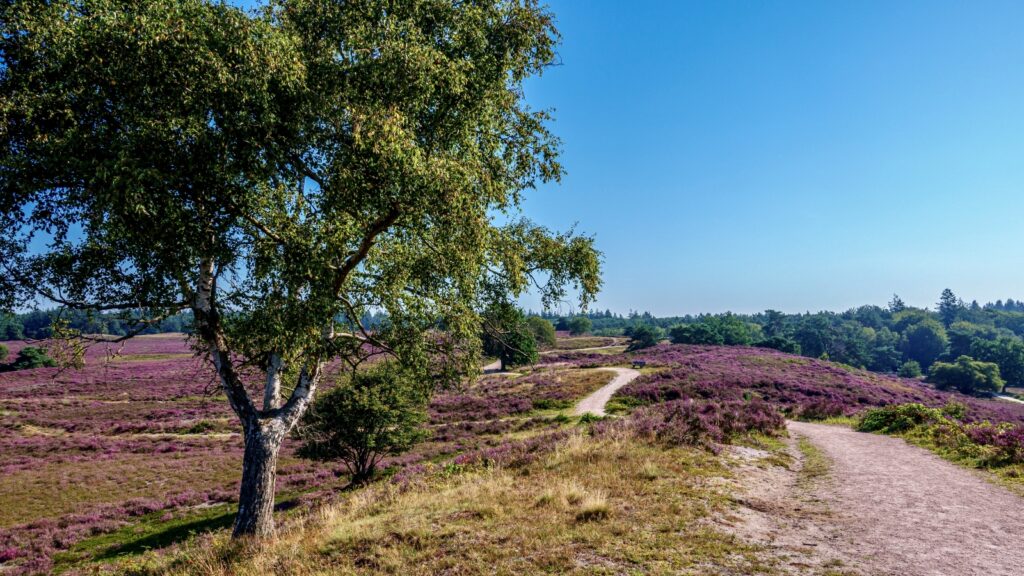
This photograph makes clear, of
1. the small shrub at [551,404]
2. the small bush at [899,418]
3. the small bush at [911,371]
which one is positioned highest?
the small bush at [899,418]

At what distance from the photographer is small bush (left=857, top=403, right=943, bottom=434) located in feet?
70.4

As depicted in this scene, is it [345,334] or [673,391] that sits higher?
[345,334]

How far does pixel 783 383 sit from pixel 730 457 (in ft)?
130

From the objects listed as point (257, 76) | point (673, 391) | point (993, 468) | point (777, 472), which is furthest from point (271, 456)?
point (673, 391)

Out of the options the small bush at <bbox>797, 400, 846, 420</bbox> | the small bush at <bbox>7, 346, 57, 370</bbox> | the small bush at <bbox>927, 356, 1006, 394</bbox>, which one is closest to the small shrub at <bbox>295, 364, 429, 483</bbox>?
the small bush at <bbox>797, 400, 846, 420</bbox>

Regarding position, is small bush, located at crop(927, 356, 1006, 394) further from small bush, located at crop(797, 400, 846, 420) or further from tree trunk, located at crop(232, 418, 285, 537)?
tree trunk, located at crop(232, 418, 285, 537)

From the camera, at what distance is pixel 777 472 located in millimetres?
13820

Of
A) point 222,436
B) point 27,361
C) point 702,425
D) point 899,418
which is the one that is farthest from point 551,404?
point 27,361

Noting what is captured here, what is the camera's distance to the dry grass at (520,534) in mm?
6941

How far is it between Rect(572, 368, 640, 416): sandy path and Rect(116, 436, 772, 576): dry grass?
26.2 meters

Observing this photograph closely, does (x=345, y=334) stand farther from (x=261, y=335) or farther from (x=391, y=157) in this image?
(x=391, y=157)

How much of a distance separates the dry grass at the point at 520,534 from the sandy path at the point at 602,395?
26153mm

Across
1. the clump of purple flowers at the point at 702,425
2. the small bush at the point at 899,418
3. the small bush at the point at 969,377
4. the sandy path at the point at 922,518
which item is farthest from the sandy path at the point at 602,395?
the small bush at the point at 969,377

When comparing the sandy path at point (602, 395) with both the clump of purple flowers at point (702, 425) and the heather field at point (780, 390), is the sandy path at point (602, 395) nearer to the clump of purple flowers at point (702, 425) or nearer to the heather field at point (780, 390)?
the heather field at point (780, 390)
